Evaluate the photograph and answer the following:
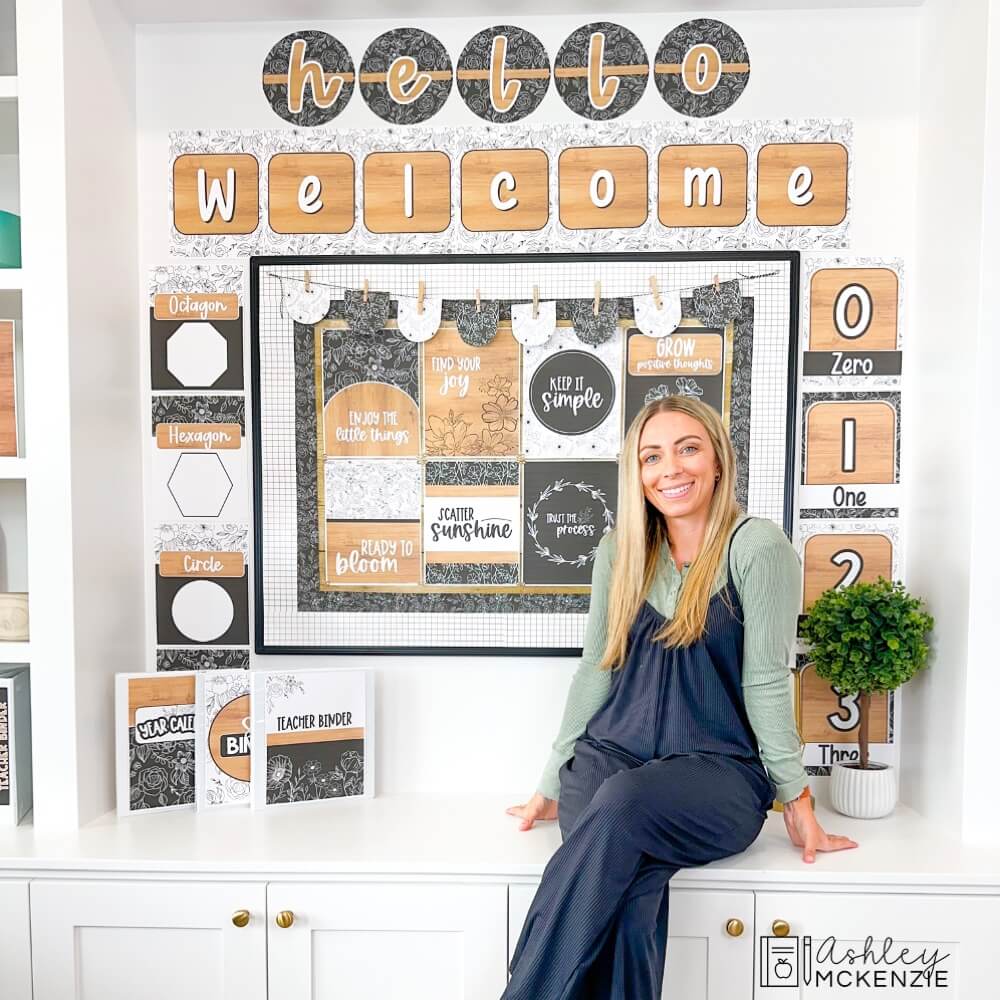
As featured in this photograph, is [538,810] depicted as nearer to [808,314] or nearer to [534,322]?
[534,322]

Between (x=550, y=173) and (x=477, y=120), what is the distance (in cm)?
21

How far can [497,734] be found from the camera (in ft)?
6.89

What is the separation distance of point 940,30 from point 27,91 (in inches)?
75.3

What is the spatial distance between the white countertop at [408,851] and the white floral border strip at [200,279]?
1.19 metres

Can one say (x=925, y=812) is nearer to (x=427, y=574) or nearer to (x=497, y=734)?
(x=497, y=734)

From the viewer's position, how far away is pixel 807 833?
1.69 metres

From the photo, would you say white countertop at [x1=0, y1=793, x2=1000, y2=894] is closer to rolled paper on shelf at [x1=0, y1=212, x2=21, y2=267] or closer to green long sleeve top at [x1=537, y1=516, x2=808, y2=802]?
green long sleeve top at [x1=537, y1=516, x2=808, y2=802]

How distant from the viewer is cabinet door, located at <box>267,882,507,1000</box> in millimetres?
1657

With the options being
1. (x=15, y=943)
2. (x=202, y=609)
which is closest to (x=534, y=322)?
(x=202, y=609)

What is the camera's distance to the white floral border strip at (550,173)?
2.01m

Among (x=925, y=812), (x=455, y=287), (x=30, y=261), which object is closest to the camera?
(x=30, y=261)

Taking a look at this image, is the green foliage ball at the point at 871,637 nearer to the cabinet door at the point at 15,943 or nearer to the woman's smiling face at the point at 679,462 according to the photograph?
the woman's smiling face at the point at 679,462

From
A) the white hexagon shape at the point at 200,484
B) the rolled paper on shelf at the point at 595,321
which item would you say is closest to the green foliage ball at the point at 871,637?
the rolled paper on shelf at the point at 595,321

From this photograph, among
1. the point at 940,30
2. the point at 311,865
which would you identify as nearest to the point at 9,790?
the point at 311,865
